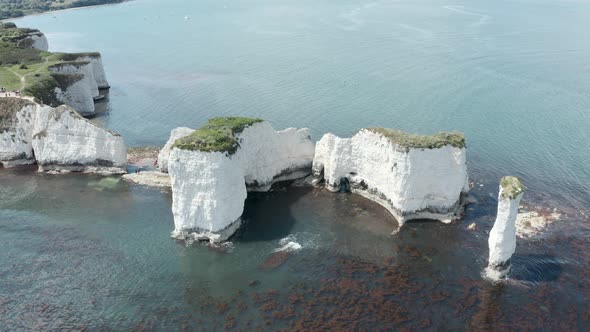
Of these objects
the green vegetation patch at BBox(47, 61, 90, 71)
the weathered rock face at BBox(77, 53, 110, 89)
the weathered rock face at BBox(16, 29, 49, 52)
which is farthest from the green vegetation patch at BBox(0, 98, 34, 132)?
the weathered rock face at BBox(16, 29, 49, 52)

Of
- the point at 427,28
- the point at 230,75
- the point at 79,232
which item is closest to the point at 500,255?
the point at 79,232

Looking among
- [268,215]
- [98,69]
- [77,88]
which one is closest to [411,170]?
[268,215]

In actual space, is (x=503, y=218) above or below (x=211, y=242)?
above

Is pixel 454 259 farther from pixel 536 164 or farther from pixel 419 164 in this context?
pixel 536 164

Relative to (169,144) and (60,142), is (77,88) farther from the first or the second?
(169,144)

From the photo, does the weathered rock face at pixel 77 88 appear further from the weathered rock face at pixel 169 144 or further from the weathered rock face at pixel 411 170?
the weathered rock face at pixel 411 170

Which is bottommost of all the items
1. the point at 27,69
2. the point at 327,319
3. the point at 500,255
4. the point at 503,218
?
the point at 327,319

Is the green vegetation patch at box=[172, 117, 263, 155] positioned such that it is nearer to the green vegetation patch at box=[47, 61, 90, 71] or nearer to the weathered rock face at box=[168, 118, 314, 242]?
the weathered rock face at box=[168, 118, 314, 242]

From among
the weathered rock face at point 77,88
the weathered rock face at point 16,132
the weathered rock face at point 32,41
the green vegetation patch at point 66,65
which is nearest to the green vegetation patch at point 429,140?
the weathered rock face at point 16,132
